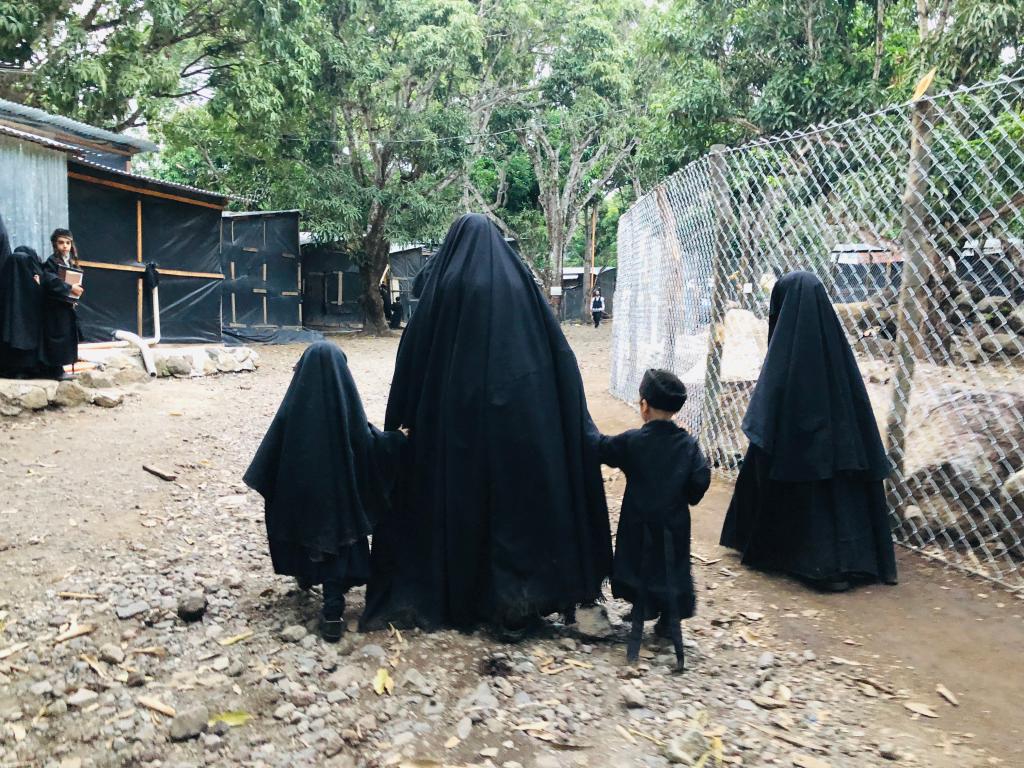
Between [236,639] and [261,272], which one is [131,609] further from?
[261,272]

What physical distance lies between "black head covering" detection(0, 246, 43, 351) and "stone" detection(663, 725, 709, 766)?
7491 millimetres

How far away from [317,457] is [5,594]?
1.70m

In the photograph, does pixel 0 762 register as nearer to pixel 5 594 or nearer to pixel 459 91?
pixel 5 594

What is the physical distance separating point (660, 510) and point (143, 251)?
11127 millimetres

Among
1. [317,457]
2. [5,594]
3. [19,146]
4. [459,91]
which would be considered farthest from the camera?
[459,91]

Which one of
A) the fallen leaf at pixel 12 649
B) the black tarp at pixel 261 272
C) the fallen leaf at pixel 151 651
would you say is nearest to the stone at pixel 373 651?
the fallen leaf at pixel 151 651

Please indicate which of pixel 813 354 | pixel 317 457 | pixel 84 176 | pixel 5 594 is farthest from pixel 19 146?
pixel 813 354

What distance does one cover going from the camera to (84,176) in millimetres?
10469

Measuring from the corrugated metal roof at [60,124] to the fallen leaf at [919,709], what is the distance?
11.5 meters

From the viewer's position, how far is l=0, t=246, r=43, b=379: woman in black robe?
7.43 meters

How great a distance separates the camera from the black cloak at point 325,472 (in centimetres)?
299

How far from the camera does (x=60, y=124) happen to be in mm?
10648

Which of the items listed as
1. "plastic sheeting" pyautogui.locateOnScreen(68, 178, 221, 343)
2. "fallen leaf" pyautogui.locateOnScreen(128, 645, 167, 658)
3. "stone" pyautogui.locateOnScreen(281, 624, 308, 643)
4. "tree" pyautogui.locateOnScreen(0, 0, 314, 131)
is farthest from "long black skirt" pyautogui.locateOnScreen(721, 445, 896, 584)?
"tree" pyautogui.locateOnScreen(0, 0, 314, 131)

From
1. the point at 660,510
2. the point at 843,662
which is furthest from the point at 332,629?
the point at 843,662
